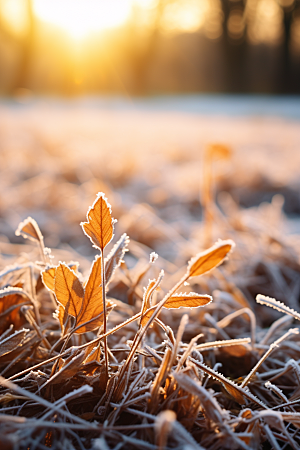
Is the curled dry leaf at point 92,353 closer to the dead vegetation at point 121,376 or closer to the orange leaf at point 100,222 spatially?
the dead vegetation at point 121,376

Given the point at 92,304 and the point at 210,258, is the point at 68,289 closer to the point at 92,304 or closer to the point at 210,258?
the point at 92,304

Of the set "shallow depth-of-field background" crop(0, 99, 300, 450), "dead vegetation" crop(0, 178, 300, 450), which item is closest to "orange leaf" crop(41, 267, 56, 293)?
"dead vegetation" crop(0, 178, 300, 450)

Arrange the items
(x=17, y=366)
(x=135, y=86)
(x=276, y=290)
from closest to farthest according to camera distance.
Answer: (x=17, y=366), (x=276, y=290), (x=135, y=86)

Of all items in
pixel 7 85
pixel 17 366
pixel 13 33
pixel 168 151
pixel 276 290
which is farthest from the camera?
pixel 7 85

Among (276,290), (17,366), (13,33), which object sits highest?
(13,33)

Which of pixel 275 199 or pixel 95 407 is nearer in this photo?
pixel 95 407

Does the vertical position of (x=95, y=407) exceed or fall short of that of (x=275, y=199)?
it exceeds it

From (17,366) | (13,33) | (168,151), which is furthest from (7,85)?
(17,366)

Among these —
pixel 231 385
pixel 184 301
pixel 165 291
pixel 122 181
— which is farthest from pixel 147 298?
pixel 122 181

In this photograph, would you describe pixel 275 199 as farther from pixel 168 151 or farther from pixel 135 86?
pixel 135 86
